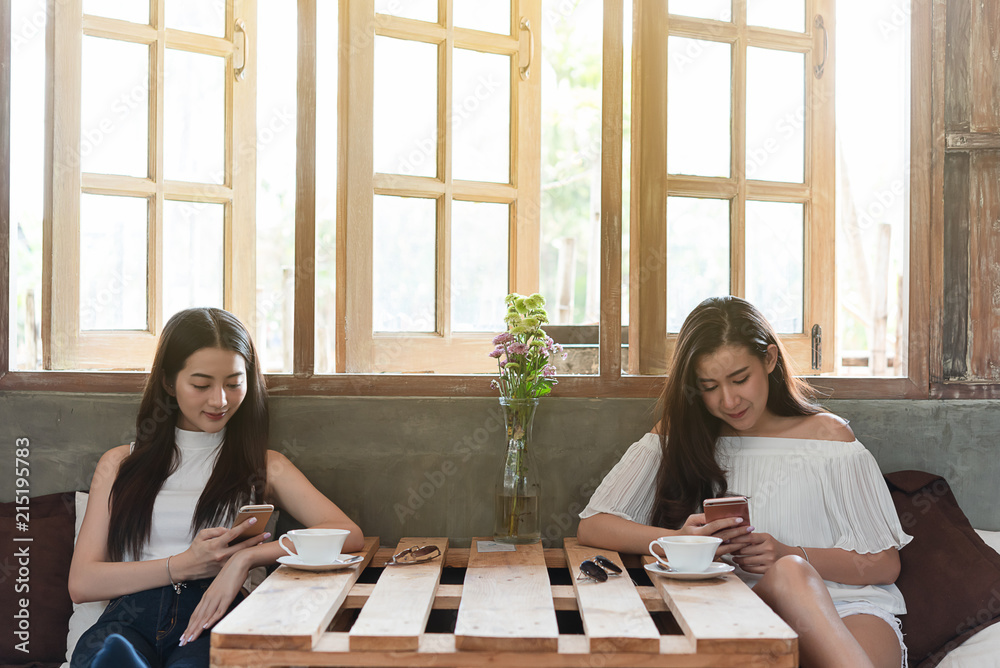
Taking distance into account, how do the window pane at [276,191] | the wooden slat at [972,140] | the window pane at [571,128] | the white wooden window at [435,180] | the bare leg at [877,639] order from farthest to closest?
the window pane at [571,128], the window pane at [276,191], the white wooden window at [435,180], the wooden slat at [972,140], the bare leg at [877,639]

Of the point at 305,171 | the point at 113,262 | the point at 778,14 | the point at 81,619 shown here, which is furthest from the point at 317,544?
the point at 778,14

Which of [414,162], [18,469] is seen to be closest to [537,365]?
[414,162]

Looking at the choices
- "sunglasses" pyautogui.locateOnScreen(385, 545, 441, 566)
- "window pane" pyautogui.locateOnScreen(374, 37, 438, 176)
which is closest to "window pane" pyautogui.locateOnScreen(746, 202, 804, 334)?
"window pane" pyautogui.locateOnScreen(374, 37, 438, 176)

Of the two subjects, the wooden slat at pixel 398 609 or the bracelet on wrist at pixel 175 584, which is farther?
the bracelet on wrist at pixel 175 584

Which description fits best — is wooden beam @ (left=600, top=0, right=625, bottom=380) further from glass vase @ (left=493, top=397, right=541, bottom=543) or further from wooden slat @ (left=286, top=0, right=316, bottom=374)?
wooden slat @ (left=286, top=0, right=316, bottom=374)

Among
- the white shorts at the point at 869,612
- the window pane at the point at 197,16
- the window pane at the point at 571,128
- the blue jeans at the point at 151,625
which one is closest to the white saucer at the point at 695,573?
the white shorts at the point at 869,612

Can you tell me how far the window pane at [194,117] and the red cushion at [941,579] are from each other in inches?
94.6

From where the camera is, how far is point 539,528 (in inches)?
86.1

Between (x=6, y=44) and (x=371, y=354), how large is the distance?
4.55ft

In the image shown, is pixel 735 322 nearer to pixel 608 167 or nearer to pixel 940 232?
pixel 608 167

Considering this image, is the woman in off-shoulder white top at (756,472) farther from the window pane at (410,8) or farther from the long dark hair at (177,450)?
the window pane at (410,8)

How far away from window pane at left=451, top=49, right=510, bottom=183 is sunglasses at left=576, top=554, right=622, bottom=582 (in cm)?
152

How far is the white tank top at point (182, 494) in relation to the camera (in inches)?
80.3

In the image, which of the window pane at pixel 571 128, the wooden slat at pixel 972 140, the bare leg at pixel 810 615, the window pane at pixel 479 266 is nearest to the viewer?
the bare leg at pixel 810 615
